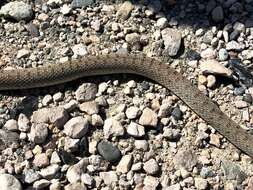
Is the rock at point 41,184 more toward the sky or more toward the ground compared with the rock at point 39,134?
more toward the ground

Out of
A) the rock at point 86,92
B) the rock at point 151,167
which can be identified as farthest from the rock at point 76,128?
the rock at point 151,167

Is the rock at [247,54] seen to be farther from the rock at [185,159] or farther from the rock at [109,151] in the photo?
the rock at [109,151]

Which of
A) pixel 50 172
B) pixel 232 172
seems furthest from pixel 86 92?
pixel 232 172

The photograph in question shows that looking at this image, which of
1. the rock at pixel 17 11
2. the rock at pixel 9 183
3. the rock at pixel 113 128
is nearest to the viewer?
the rock at pixel 9 183

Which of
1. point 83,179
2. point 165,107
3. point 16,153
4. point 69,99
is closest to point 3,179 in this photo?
point 16,153

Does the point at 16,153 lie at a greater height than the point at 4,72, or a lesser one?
lesser

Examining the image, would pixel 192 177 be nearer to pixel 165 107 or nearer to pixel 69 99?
pixel 165 107

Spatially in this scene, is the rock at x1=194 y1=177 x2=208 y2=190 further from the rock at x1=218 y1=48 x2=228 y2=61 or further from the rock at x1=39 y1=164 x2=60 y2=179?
the rock at x1=218 y1=48 x2=228 y2=61
